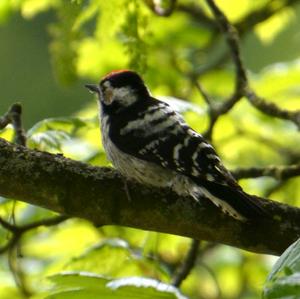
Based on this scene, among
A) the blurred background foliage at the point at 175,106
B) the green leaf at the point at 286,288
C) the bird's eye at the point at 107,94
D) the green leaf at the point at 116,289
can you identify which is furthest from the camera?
the bird's eye at the point at 107,94

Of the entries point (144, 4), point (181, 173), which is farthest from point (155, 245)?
point (144, 4)

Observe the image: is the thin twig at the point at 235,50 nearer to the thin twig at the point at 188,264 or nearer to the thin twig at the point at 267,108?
the thin twig at the point at 267,108

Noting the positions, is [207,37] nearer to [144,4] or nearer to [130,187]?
[144,4]

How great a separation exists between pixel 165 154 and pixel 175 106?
19cm

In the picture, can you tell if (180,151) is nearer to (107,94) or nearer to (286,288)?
(107,94)

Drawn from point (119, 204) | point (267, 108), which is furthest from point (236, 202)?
point (267, 108)

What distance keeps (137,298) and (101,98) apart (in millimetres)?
898

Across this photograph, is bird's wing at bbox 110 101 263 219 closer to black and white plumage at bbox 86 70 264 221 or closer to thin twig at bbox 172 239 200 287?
black and white plumage at bbox 86 70 264 221

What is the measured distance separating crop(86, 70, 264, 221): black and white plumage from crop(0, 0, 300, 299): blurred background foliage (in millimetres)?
63

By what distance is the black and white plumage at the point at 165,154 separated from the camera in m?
1.90

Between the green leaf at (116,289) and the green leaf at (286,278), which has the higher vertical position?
the green leaf at (286,278)

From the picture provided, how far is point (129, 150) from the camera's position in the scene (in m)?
2.18

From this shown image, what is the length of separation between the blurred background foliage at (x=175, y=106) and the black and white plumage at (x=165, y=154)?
0.06m

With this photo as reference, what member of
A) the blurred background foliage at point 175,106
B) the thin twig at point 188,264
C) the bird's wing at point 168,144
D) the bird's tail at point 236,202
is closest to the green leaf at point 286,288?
the bird's tail at point 236,202
